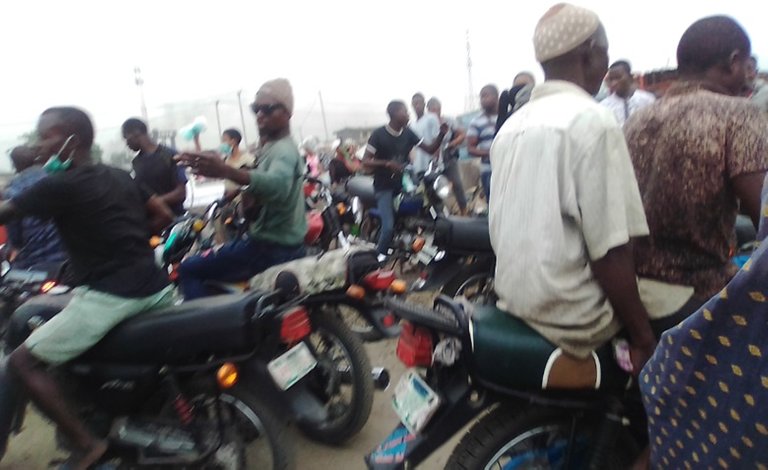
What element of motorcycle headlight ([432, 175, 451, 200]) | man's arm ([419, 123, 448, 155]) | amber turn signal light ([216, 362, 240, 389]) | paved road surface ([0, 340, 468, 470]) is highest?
man's arm ([419, 123, 448, 155])

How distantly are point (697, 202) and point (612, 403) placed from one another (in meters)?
0.67

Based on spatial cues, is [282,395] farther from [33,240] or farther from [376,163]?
[376,163]

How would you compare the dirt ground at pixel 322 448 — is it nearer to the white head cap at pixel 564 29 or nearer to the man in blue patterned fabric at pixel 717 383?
the man in blue patterned fabric at pixel 717 383

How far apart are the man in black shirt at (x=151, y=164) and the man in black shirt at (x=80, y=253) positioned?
8.07 feet

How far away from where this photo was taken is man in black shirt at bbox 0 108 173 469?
7.53 ft

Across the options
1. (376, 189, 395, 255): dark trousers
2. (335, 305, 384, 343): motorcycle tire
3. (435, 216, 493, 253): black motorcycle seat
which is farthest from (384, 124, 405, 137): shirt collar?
(335, 305, 384, 343): motorcycle tire

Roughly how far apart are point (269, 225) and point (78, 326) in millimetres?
1242

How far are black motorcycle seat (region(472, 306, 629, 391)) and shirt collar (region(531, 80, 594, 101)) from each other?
2.30 feet

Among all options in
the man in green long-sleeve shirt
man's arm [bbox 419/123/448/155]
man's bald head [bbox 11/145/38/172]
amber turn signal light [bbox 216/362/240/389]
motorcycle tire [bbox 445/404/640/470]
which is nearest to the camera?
motorcycle tire [bbox 445/404/640/470]

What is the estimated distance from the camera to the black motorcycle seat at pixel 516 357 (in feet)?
5.61

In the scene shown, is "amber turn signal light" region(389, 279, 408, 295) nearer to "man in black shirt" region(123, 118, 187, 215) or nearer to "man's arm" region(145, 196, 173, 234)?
"man's arm" region(145, 196, 173, 234)

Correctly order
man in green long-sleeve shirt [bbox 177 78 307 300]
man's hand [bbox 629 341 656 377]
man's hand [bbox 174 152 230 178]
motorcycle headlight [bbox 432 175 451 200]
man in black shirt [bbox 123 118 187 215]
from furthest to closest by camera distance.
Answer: motorcycle headlight [bbox 432 175 451 200] < man in black shirt [bbox 123 118 187 215] < man in green long-sleeve shirt [bbox 177 78 307 300] < man's hand [bbox 174 152 230 178] < man's hand [bbox 629 341 656 377]

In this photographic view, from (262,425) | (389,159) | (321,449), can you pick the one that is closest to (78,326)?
(262,425)

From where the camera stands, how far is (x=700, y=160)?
1717 millimetres
